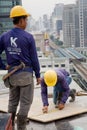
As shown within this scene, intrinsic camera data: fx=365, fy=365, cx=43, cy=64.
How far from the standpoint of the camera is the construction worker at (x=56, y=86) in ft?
16.3

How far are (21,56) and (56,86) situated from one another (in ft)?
6.07

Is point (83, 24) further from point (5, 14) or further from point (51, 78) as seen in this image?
point (51, 78)

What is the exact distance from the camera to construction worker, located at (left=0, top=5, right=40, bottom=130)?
3582 millimetres

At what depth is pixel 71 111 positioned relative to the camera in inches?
195

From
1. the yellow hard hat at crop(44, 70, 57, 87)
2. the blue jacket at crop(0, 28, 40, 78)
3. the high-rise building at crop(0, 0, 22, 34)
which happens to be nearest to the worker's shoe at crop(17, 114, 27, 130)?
the blue jacket at crop(0, 28, 40, 78)

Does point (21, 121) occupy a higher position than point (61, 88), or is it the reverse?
point (21, 121)

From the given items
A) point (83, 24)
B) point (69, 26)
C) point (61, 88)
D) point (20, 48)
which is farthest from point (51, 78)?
point (69, 26)

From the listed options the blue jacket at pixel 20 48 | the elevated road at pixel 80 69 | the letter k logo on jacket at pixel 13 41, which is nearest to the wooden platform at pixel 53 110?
the blue jacket at pixel 20 48

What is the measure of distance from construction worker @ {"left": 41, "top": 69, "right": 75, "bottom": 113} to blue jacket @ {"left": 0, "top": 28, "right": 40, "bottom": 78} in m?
1.30

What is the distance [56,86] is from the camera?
5.38 metres

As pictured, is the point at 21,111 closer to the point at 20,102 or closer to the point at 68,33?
the point at 20,102

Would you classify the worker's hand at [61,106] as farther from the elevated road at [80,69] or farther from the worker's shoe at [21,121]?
the elevated road at [80,69]

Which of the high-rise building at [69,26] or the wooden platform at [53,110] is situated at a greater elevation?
the wooden platform at [53,110]

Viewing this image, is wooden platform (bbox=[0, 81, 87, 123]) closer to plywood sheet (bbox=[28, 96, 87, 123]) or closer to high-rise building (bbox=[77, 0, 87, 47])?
plywood sheet (bbox=[28, 96, 87, 123])
